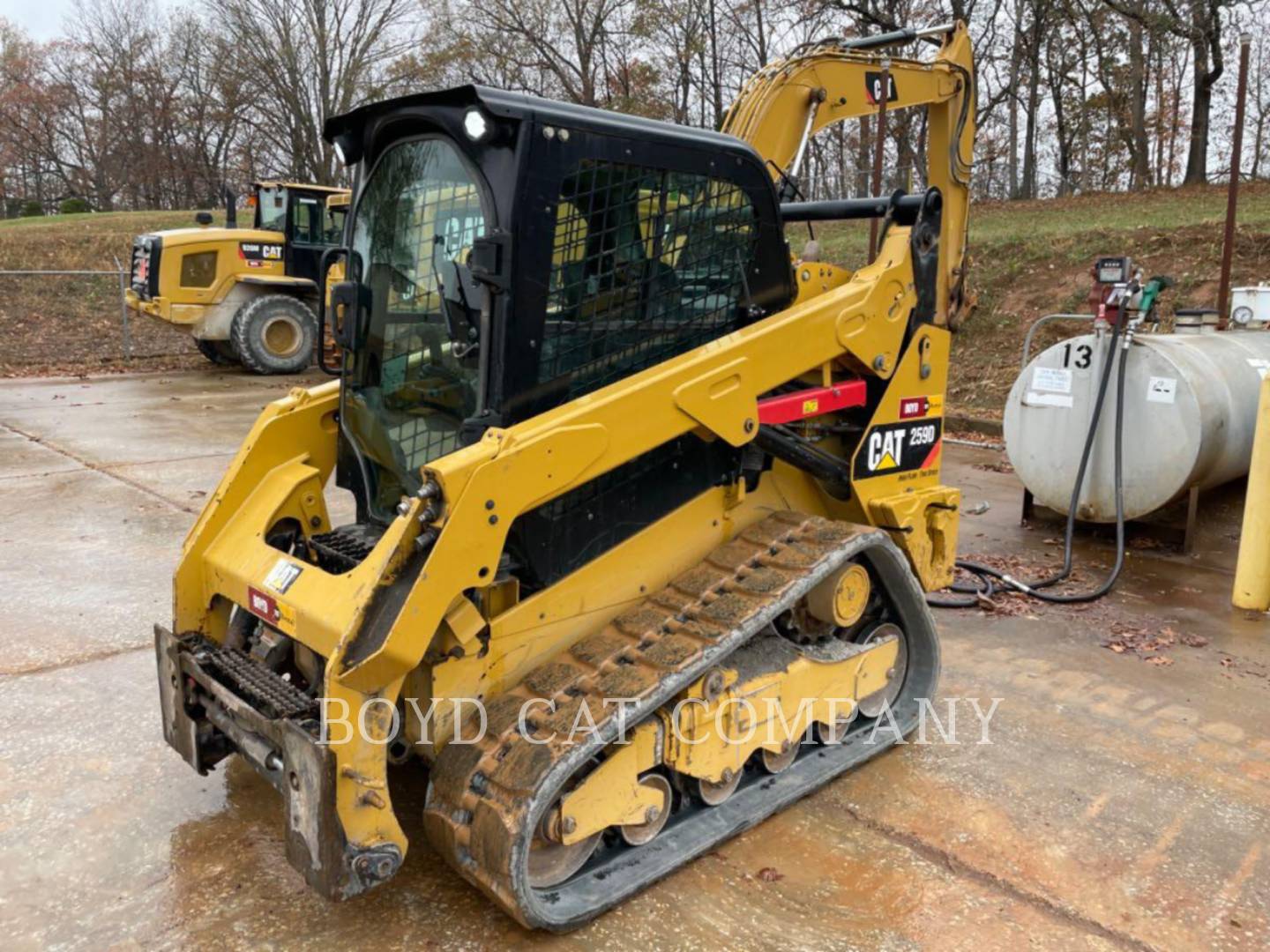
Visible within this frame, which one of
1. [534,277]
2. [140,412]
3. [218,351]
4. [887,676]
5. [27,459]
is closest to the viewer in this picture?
[534,277]

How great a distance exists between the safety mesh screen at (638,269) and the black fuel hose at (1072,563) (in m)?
2.89

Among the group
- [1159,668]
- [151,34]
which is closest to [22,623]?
[1159,668]

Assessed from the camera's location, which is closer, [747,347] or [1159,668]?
[747,347]

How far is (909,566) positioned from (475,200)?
2.13 m

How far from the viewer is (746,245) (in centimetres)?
362

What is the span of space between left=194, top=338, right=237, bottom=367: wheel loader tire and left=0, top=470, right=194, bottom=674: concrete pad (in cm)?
802

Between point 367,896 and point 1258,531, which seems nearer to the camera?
point 367,896

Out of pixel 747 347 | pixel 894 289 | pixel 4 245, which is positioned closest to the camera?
pixel 747 347

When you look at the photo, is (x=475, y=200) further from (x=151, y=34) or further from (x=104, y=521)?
(x=151, y=34)

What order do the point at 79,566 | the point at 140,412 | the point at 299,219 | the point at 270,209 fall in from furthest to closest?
the point at 270,209, the point at 299,219, the point at 140,412, the point at 79,566

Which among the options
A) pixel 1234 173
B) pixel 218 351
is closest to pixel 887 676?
pixel 1234 173

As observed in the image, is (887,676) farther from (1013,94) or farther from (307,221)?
(1013,94)

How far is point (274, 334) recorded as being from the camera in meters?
15.4

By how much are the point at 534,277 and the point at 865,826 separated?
2.10 meters
